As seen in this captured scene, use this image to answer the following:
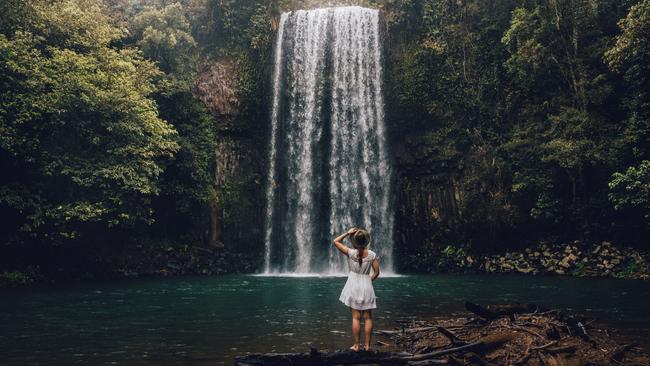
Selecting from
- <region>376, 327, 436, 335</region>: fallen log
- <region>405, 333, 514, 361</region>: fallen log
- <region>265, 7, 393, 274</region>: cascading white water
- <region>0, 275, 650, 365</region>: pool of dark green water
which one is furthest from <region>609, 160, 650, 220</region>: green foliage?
<region>405, 333, 514, 361</region>: fallen log

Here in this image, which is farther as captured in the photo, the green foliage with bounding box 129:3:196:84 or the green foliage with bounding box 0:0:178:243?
the green foliage with bounding box 129:3:196:84

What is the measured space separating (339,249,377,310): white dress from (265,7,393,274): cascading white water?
63.5 feet

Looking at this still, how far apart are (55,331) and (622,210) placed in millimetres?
22821

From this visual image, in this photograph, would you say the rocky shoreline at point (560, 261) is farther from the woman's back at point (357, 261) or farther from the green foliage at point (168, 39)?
the woman's back at point (357, 261)

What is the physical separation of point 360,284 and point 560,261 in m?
19.4

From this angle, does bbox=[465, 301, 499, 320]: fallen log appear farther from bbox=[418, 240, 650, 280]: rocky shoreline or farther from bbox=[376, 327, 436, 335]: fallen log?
bbox=[418, 240, 650, 280]: rocky shoreline

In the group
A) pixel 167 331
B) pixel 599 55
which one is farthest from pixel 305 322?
pixel 599 55

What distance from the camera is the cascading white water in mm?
26953

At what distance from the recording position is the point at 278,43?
3009 cm

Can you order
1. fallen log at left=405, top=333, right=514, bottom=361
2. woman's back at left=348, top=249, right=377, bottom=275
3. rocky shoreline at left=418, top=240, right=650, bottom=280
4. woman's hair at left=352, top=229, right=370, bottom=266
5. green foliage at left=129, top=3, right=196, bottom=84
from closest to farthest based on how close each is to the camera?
fallen log at left=405, top=333, right=514, bottom=361
woman's hair at left=352, top=229, right=370, bottom=266
woman's back at left=348, top=249, right=377, bottom=275
rocky shoreline at left=418, top=240, right=650, bottom=280
green foliage at left=129, top=3, right=196, bottom=84

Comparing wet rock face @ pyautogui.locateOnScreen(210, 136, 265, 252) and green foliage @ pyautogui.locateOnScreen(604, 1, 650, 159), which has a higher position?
green foliage @ pyautogui.locateOnScreen(604, 1, 650, 159)

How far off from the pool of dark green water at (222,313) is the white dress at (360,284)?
4.82ft

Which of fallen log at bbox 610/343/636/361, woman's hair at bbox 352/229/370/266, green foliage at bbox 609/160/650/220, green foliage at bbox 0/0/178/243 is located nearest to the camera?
fallen log at bbox 610/343/636/361

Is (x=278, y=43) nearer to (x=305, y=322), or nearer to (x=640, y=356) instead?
(x=305, y=322)
